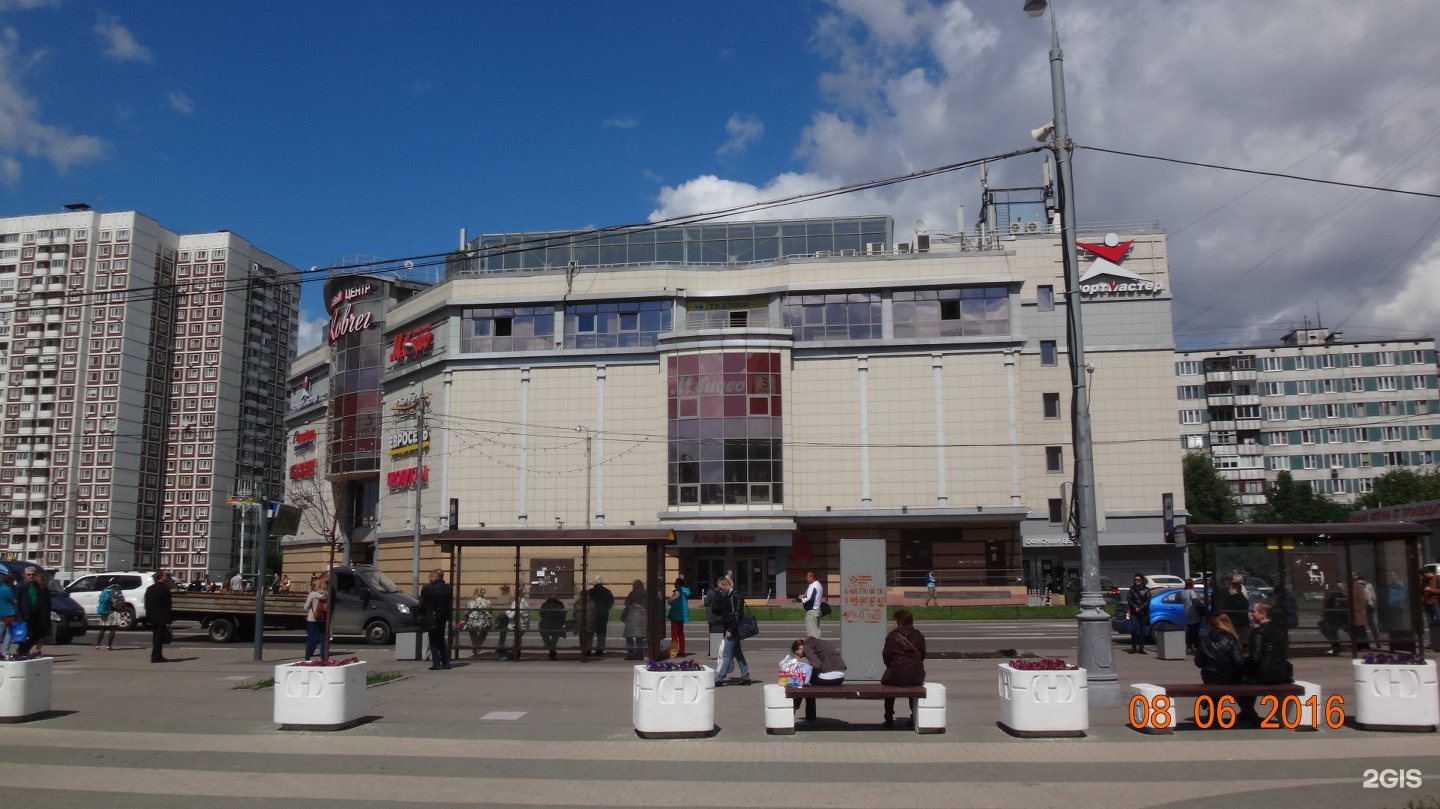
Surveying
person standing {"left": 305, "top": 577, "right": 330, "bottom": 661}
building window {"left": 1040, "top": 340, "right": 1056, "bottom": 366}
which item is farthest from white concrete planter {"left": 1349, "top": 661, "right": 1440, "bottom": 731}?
building window {"left": 1040, "top": 340, "right": 1056, "bottom": 366}

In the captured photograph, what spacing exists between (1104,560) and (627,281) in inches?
1142

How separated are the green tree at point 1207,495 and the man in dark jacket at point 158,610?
7498 cm

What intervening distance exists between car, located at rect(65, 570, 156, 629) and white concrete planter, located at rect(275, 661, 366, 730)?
2098cm

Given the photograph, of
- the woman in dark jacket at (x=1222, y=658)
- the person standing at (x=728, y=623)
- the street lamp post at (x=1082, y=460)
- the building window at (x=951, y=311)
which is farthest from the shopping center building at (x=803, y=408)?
the woman in dark jacket at (x=1222, y=658)

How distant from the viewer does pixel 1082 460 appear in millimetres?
14625

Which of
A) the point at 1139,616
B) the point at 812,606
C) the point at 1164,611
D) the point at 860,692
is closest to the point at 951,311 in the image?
the point at 1164,611

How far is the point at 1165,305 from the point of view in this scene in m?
55.6

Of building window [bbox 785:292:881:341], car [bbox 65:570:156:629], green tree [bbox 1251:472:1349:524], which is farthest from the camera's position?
green tree [bbox 1251:472:1349:524]

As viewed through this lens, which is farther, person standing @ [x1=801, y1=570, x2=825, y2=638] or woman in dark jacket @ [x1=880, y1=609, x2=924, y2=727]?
person standing @ [x1=801, y1=570, x2=825, y2=638]

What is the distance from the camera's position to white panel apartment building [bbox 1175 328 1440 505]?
85688 mm

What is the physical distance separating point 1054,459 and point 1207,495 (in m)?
33.5

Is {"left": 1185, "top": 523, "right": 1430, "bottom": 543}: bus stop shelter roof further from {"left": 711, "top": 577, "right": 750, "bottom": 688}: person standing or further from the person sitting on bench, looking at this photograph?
the person sitting on bench

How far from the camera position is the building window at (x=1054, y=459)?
53.7m

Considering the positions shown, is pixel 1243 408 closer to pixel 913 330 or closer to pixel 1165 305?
pixel 1165 305
